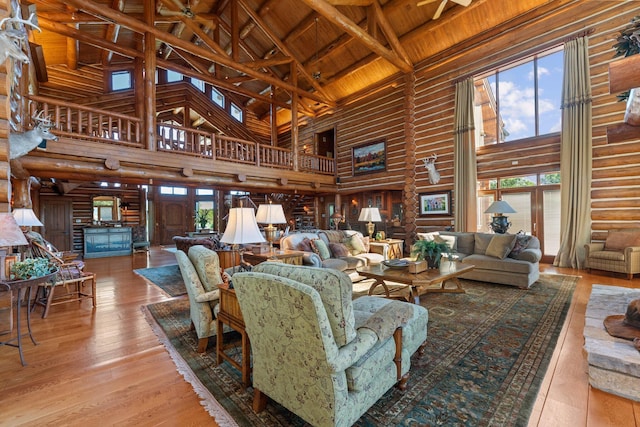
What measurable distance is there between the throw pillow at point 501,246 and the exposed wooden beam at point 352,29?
5418mm

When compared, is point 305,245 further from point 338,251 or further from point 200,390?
point 200,390

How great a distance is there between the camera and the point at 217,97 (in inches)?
503

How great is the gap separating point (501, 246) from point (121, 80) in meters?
12.8

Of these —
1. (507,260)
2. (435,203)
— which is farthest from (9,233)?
(435,203)

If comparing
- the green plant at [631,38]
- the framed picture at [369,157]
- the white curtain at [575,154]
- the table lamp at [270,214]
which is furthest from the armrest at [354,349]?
the framed picture at [369,157]

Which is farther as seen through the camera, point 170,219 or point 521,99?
point 170,219

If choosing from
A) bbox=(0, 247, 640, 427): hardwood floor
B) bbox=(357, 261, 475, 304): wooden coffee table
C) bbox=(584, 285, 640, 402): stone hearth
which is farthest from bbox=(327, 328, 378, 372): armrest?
bbox=(357, 261, 475, 304): wooden coffee table

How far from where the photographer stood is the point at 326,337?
1368 mm

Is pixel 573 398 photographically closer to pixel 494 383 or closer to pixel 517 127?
pixel 494 383

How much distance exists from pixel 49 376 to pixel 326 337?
247cm

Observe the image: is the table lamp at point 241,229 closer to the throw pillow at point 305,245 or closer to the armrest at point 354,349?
the armrest at point 354,349

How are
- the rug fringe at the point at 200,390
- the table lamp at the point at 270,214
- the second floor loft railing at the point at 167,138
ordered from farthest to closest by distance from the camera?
the second floor loft railing at the point at 167,138, the table lamp at the point at 270,214, the rug fringe at the point at 200,390

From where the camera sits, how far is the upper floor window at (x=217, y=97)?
1263 centimetres

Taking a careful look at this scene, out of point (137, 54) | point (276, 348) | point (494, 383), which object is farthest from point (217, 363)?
point (137, 54)
